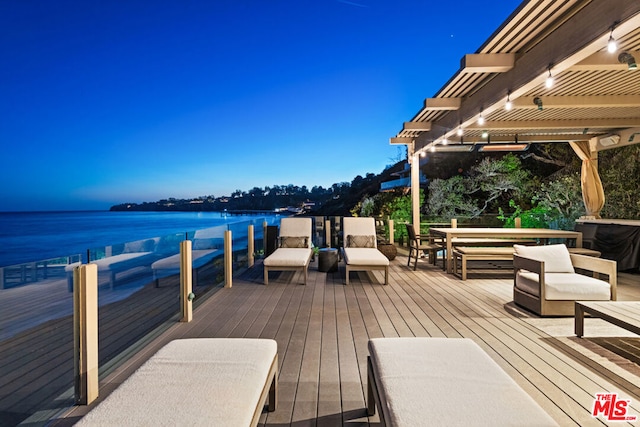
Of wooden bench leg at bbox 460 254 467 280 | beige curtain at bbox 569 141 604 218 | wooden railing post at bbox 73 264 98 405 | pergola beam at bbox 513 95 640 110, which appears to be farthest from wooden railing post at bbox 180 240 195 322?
beige curtain at bbox 569 141 604 218

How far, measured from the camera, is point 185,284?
3809mm

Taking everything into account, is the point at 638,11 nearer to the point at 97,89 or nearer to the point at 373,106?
the point at 373,106

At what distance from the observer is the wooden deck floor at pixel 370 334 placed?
2.20 m

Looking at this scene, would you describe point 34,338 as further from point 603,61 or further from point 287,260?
point 603,61

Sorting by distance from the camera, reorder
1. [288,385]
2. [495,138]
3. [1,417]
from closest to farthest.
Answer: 1. [1,417]
2. [288,385]
3. [495,138]

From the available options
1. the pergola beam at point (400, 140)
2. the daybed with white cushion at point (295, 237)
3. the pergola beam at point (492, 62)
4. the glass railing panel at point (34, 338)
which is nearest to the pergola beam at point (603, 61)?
the pergola beam at point (492, 62)

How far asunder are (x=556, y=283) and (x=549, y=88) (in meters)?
2.72

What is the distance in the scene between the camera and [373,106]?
18812mm

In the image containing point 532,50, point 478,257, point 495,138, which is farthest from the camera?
point 495,138

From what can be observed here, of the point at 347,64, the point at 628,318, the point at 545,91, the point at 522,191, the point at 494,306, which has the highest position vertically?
the point at 347,64

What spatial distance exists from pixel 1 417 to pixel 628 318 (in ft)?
13.3

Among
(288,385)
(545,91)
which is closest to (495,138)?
(545,91)

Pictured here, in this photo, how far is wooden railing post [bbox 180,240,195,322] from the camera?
3773 mm

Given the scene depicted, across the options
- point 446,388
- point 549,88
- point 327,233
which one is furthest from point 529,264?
point 327,233
